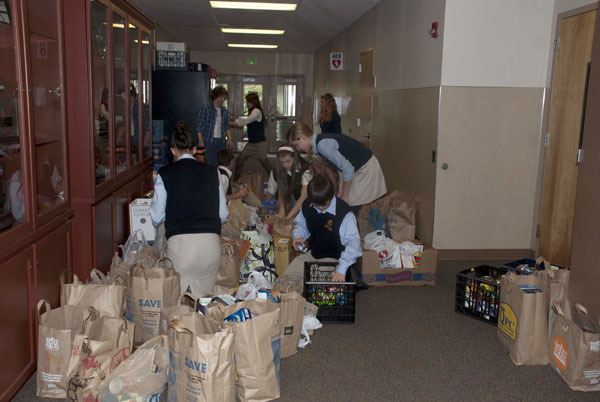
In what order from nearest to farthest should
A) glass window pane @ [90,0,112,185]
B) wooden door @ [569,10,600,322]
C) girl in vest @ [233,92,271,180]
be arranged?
wooden door @ [569,10,600,322] → glass window pane @ [90,0,112,185] → girl in vest @ [233,92,271,180]

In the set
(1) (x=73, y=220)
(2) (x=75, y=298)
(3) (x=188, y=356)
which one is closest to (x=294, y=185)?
(1) (x=73, y=220)

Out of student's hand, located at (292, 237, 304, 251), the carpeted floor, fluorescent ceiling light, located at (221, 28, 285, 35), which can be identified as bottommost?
the carpeted floor

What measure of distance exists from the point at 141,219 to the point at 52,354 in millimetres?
2136

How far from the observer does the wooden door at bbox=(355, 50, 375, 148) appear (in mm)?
8406

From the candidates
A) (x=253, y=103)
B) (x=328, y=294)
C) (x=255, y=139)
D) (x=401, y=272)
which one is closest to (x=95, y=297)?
(x=328, y=294)

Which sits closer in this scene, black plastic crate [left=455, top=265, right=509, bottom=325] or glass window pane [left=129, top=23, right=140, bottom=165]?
black plastic crate [left=455, top=265, right=509, bottom=325]

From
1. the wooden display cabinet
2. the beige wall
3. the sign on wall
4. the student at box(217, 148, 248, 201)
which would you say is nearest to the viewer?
the wooden display cabinet

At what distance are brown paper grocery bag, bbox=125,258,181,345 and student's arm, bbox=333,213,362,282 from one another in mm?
1118

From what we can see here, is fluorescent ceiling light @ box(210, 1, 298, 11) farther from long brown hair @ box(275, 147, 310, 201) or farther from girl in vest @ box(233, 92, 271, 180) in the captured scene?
long brown hair @ box(275, 147, 310, 201)

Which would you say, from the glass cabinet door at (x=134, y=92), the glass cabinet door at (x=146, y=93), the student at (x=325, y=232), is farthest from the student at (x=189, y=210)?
the glass cabinet door at (x=146, y=93)

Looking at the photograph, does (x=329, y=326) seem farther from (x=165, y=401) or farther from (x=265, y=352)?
(x=165, y=401)

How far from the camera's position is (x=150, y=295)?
3359 mm

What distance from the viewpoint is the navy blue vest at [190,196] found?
345 cm

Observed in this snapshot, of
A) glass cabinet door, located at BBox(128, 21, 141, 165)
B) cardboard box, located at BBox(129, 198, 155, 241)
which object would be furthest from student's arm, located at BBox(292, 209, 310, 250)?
glass cabinet door, located at BBox(128, 21, 141, 165)
